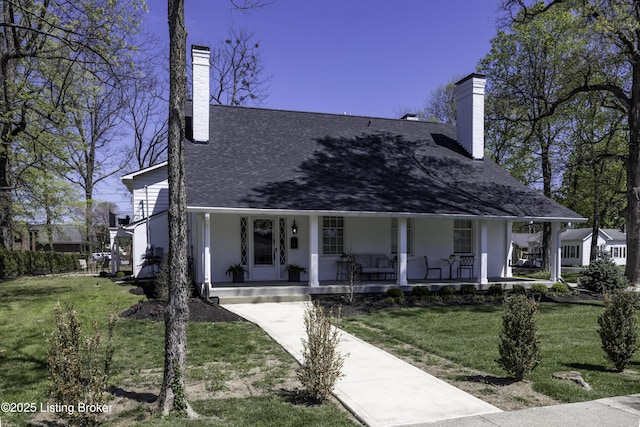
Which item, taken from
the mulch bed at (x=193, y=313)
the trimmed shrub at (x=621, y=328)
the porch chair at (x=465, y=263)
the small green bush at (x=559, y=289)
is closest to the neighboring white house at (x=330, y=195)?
the porch chair at (x=465, y=263)

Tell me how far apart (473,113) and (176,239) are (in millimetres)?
15998

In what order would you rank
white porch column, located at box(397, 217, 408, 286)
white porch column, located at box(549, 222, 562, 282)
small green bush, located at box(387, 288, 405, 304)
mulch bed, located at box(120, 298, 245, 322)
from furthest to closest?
white porch column, located at box(549, 222, 562, 282) → white porch column, located at box(397, 217, 408, 286) → small green bush, located at box(387, 288, 405, 304) → mulch bed, located at box(120, 298, 245, 322)

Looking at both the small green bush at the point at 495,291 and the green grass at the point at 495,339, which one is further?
the small green bush at the point at 495,291

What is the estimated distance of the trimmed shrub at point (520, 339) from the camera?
6016 mm

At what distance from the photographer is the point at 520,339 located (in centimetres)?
603

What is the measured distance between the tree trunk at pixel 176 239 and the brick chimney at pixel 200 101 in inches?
411

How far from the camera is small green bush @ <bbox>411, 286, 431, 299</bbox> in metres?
13.6

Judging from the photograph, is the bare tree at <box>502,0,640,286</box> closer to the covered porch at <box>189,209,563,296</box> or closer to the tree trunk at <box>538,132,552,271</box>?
the covered porch at <box>189,209,563,296</box>

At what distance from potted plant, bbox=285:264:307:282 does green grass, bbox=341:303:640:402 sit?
11.8 ft

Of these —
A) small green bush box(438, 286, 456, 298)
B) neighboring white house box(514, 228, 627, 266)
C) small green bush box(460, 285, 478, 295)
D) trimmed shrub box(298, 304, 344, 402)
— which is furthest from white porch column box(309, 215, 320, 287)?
neighboring white house box(514, 228, 627, 266)

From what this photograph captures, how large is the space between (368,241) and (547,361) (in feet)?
28.6

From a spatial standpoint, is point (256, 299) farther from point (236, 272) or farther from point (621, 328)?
point (621, 328)

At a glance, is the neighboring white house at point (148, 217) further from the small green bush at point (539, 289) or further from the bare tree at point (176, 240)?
the bare tree at point (176, 240)

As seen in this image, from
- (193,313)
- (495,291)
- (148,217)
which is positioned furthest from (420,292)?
(148,217)
